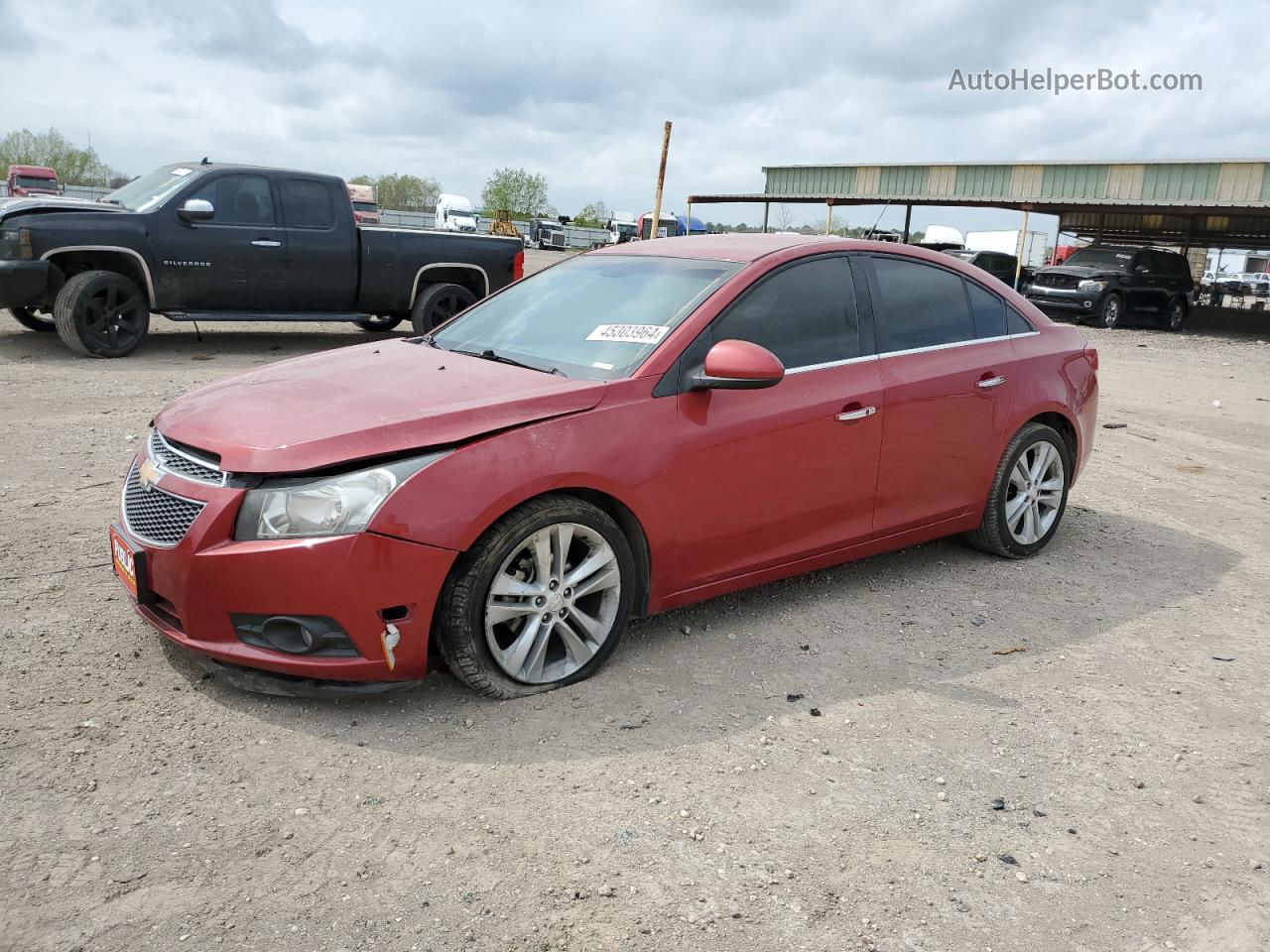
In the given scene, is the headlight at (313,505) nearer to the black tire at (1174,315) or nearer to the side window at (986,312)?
the side window at (986,312)

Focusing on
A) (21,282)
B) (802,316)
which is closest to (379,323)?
(21,282)

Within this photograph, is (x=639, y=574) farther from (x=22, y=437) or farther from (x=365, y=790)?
(x=22, y=437)

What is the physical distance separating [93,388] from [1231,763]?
8.62 metres

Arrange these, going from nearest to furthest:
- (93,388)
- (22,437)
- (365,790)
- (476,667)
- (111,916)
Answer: (111,916) → (365,790) → (476,667) → (22,437) → (93,388)

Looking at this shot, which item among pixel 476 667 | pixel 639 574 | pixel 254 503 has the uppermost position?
pixel 254 503

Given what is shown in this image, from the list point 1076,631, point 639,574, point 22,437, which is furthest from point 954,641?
point 22,437

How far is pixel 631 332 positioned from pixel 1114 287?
2137 centimetres

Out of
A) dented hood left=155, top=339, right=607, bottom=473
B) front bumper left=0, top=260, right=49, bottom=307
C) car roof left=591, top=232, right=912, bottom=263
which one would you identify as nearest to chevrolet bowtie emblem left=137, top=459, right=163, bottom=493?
dented hood left=155, top=339, right=607, bottom=473

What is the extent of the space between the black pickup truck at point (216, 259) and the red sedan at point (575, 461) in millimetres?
6752

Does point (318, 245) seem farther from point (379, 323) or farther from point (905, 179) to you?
point (905, 179)

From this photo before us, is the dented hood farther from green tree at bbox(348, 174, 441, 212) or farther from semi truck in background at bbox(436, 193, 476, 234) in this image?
green tree at bbox(348, 174, 441, 212)

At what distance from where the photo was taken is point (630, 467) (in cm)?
379

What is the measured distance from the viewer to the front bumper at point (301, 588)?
10.6 ft

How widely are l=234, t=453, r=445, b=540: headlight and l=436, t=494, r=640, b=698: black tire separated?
14.1 inches
